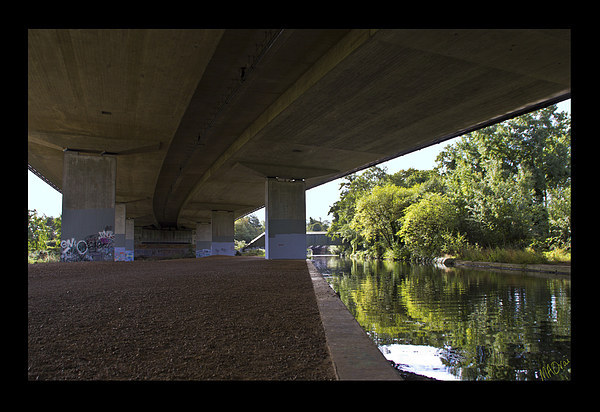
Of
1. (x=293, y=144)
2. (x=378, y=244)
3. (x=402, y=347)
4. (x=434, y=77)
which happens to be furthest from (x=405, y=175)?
(x=402, y=347)

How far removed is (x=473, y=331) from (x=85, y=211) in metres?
17.5

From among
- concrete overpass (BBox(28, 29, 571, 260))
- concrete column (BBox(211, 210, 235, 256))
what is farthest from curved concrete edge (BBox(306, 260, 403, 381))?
concrete column (BBox(211, 210, 235, 256))

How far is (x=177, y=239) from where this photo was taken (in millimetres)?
72000

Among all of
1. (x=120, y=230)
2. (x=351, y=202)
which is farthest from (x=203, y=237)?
(x=351, y=202)

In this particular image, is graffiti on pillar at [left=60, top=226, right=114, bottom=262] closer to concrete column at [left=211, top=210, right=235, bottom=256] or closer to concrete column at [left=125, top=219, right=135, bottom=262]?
concrete column at [left=211, top=210, right=235, bottom=256]

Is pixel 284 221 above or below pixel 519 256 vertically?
above

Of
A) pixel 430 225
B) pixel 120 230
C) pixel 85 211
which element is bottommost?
pixel 120 230

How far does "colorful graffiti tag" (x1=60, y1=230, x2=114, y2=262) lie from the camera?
18.0m

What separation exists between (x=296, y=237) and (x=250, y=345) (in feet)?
68.3

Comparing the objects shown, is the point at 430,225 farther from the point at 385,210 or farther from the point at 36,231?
the point at 36,231

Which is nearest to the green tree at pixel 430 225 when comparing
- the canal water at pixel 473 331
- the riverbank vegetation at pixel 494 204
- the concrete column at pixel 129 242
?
the riverbank vegetation at pixel 494 204

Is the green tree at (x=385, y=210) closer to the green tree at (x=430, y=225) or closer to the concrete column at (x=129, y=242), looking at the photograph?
the green tree at (x=430, y=225)

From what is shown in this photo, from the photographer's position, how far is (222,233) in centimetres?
4184
